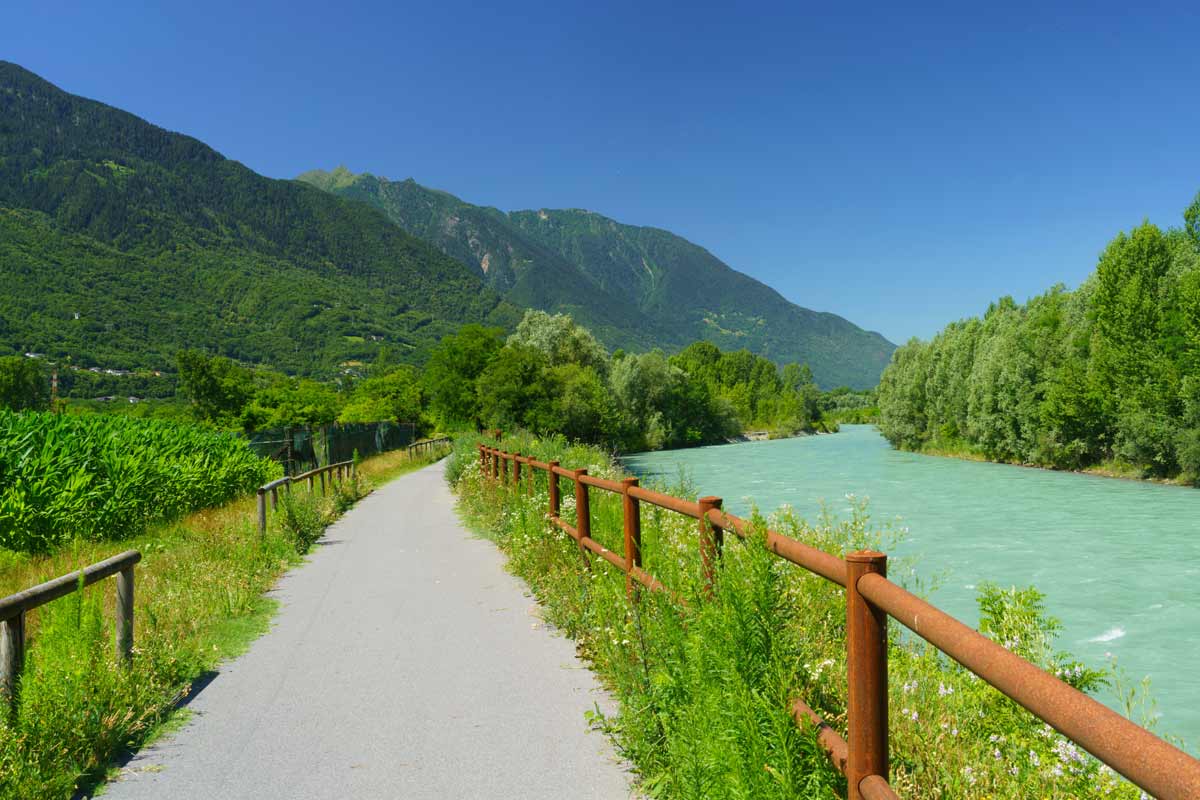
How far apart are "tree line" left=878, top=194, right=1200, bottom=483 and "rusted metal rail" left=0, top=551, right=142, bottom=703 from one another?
44020 mm

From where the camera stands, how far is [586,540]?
8.16 m

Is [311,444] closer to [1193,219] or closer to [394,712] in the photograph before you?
[394,712]

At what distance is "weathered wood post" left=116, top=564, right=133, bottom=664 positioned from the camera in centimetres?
583

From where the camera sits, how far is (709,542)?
451 centimetres

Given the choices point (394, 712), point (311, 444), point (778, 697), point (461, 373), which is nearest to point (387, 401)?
point (461, 373)

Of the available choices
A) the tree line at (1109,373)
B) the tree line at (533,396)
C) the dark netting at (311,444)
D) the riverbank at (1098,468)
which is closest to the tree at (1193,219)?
the tree line at (1109,373)

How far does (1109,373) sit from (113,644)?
50.9 m

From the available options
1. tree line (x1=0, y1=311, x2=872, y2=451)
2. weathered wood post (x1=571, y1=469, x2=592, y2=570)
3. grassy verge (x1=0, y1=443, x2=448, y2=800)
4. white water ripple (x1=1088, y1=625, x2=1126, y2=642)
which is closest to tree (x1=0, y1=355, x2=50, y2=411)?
tree line (x1=0, y1=311, x2=872, y2=451)

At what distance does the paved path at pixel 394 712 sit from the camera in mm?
4414

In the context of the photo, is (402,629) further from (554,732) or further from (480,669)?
(554,732)

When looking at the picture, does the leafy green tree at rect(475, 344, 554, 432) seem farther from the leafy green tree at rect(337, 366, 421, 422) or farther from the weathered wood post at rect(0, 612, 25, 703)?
the weathered wood post at rect(0, 612, 25, 703)

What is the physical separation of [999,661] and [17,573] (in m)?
11.8

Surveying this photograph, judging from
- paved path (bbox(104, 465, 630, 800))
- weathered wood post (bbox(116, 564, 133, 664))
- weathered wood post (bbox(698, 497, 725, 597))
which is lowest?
paved path (bbox(104, 465, 630, 800))

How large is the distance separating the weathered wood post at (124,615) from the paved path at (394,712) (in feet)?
1.95
